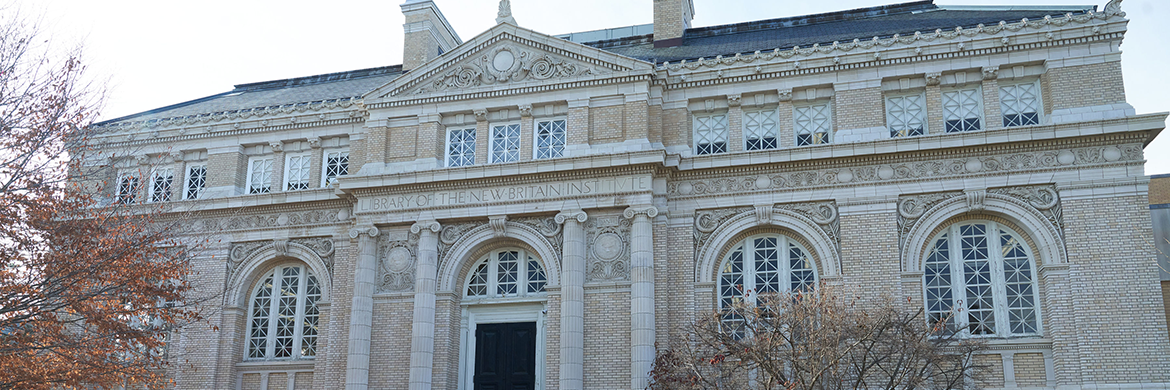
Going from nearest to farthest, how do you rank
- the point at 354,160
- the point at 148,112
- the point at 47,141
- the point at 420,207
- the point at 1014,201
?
the point at 47,141, the point at 1014,201, the point at 420,207, the point at 354,160, the point at 148,112

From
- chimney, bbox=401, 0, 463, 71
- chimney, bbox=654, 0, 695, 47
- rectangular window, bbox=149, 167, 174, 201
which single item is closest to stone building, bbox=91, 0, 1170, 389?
rectangular window, bbox=149, 167, 174, 201

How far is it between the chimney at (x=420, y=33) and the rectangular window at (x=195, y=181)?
6914mm

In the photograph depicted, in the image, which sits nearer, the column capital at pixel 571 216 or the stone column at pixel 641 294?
the stone column at pixel 641 294

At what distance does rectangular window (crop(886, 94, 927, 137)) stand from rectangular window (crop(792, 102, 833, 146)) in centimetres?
144

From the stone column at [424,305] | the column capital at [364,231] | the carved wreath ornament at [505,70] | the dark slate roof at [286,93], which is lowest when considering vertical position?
the stone column at [424,305]

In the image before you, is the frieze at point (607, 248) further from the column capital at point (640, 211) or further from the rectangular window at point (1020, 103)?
the rectangular window at point (1020, 103)

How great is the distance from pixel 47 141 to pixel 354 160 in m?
9.53

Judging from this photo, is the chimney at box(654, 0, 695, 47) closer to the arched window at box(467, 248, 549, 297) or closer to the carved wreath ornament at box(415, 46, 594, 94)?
the carved wreath ornament at box(415, 46, 594, 94)

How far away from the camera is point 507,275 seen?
25906 mm

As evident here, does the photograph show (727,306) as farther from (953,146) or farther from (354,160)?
(354,160)

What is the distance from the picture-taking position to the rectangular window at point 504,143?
26250 millimetres

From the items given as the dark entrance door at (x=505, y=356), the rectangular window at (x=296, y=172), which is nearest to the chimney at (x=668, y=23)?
the dark entrance door at (x=505, y=356)

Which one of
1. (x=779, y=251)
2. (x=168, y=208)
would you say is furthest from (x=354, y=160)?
(x=779, y=251)

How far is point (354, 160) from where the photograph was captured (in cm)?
2784
